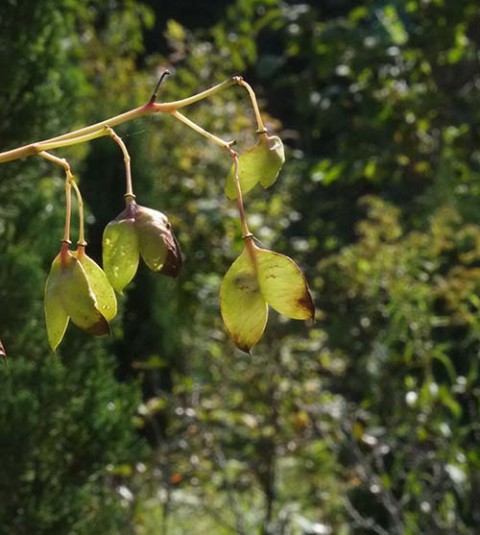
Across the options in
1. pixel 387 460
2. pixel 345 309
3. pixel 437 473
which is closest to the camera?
pixel 437 473

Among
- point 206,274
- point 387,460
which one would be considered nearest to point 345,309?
point 206,274

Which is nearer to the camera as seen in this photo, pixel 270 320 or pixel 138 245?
pixel 138 245

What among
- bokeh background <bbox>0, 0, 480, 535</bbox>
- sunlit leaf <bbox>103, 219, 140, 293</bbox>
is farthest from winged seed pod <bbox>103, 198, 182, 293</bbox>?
bokeh background <bbox>0, 0, 480, 535</bbox>

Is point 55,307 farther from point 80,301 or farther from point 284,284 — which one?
point 284,284

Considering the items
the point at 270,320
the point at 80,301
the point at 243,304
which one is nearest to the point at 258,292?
the point at 243,304

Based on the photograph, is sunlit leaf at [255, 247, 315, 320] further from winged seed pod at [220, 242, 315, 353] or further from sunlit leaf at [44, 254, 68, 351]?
sunlit leaf at [44, 254, 68, 351]

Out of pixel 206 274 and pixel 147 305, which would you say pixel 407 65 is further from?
pixel 147 305

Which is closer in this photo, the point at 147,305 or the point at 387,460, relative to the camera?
the point at 387,460
